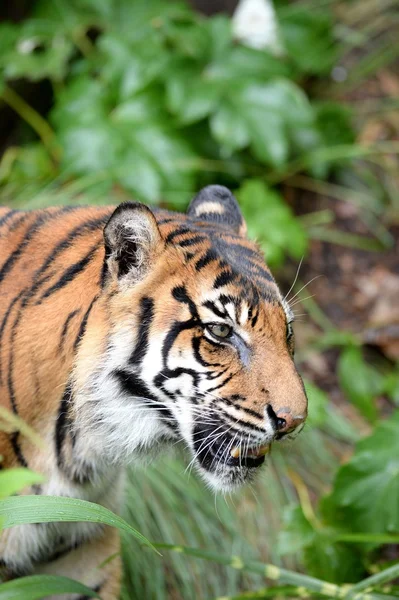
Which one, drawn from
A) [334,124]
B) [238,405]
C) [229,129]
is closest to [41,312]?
[238,405]

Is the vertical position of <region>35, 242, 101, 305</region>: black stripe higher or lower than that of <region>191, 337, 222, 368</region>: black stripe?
higher

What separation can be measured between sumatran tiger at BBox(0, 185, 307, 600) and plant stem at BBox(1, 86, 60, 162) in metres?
2.70

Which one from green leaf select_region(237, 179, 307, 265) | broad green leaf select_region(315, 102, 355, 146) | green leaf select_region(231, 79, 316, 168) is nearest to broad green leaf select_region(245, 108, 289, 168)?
green leaf select_region(231, 79, 316, 168)

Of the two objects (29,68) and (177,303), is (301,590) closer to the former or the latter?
(177,303)

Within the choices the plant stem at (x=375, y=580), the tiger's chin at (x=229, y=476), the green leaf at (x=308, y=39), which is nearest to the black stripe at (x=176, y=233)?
the tiger's chin at (x=229, y=476)

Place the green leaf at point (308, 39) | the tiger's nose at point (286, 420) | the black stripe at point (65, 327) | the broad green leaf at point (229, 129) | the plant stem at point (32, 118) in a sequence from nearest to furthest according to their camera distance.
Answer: the tiger's nose at point (286, 420) < the black stripe at point (65, 327) < the broad green leaf at point (229, 129) < the plant stem at point (32, 118) < the green leaf at point (308, 39)

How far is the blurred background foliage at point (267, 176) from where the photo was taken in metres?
3.71

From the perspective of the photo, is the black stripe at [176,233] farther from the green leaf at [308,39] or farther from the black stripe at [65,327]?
the green leaf at [308,39]

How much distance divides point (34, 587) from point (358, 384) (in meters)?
2.93

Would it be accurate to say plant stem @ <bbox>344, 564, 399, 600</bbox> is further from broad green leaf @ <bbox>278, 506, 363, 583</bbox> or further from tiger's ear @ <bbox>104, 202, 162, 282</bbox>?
tiger's ear @ <bbox>104, 202, 162, 282</bbox>

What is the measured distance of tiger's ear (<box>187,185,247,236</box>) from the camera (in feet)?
9.11

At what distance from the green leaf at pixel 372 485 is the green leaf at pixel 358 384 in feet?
3.00

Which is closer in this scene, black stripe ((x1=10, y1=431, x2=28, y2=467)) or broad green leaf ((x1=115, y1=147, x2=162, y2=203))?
black stripe ((x1=10, y1=431, x2=28, y2=467))

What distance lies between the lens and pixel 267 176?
5.57 m
